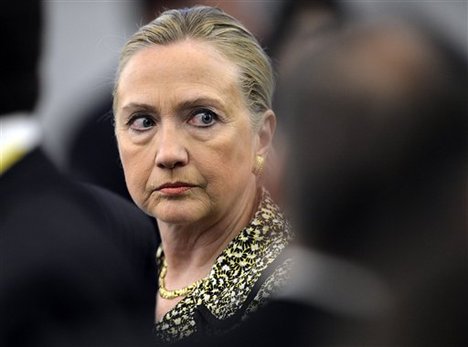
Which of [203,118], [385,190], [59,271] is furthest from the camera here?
[203,118]

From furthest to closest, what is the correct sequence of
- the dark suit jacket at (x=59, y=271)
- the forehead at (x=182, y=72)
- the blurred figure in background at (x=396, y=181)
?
the forehead at (x=182, y=72), the dark suit jacket at (x=59, y=271), the blurred figure in background at (x=396, y=181)

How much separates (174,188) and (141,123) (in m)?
0.09

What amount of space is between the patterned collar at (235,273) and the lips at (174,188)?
10cm

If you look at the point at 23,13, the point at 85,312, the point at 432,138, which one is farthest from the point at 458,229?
the point at 23,13

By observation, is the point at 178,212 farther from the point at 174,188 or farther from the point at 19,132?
the point at 19,132

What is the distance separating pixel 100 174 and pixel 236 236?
1.03 ft

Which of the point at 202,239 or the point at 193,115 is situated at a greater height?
the point at 193,115

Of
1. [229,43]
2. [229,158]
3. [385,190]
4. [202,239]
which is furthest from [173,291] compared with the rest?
[385,190]

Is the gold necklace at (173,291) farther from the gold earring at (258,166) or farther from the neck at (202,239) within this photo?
the gold earring at (258,166)

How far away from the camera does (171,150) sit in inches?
57.6

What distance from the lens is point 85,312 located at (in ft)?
4.61

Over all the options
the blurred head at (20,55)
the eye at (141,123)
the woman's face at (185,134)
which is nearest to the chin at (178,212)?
the woman's face at (185,134)

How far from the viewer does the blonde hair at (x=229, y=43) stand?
4.85 ft

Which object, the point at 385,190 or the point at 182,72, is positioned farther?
the point at 182,72
